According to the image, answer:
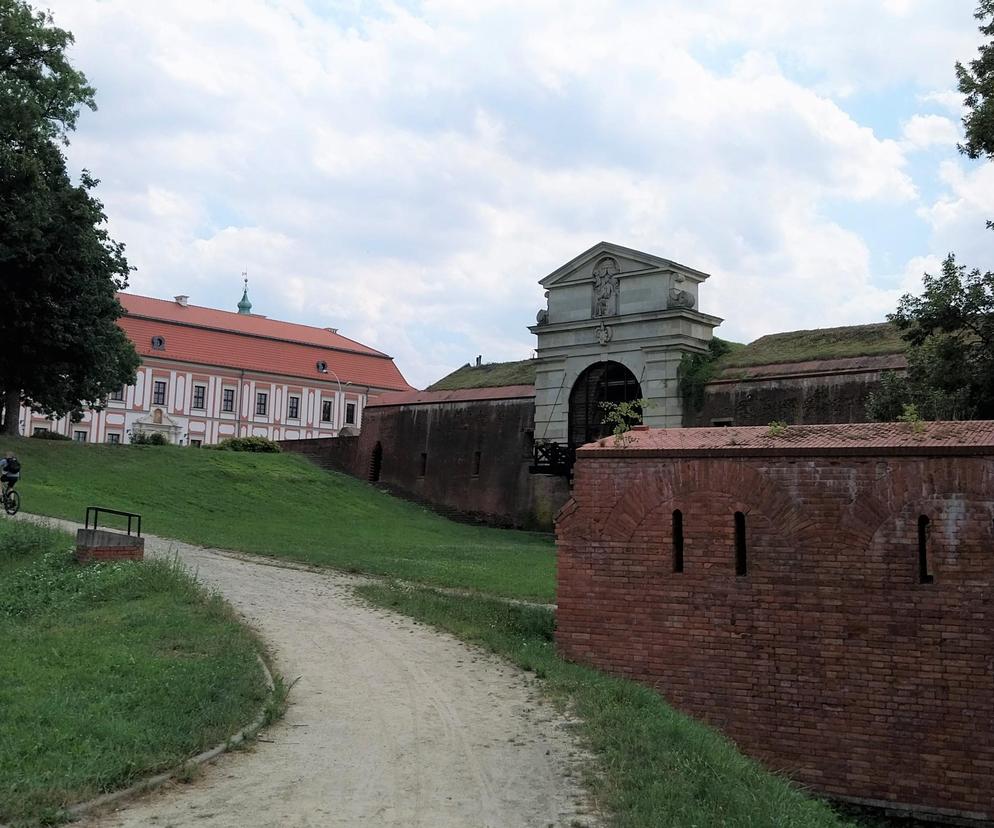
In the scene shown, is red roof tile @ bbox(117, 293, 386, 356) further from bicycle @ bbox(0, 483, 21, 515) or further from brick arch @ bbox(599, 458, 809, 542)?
brick arch @ bbox(599, 458, 809, 542)

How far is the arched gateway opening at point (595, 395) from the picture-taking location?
2989 centimetres

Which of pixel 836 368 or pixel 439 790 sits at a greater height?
pixel 836 368

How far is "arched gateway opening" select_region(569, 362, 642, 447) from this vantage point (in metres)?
29.9

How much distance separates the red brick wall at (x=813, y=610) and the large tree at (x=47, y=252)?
2225cm

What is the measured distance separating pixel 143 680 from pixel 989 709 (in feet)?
24.7

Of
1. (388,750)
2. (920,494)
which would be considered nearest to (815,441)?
(920,494)

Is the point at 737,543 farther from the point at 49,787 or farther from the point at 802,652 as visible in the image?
the point at 49,787

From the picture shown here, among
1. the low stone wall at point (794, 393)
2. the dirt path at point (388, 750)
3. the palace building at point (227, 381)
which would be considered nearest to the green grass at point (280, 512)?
the dirt path at point (388, 750)

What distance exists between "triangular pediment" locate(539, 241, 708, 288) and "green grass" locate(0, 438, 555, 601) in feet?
27.2

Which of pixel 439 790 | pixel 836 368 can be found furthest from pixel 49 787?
pixel 836 368

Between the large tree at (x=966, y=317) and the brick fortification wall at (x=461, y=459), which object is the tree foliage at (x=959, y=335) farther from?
the brick fortification wall at (x=461, y=459)

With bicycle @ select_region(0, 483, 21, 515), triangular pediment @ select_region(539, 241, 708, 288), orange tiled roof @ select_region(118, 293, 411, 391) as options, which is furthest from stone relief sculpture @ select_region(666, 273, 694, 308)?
orange tiled roof @ select_region(118, 293, 411, 391)

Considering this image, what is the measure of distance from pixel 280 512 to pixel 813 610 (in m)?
21.0

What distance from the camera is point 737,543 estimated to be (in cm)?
1006
